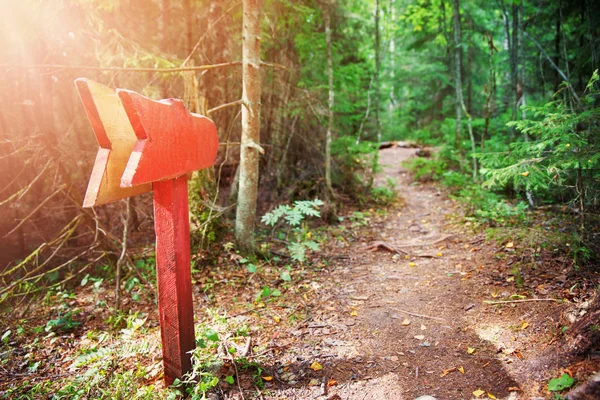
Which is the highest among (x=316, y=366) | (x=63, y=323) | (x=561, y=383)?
(x=561, y=383)

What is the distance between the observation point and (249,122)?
4.81m

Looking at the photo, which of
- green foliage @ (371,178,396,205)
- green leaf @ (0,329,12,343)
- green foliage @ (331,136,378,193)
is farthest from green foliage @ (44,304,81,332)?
green foliage @ (371,178,396,205)

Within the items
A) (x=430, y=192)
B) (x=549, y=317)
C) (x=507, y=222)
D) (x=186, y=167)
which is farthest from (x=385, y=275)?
(x=430, y=192)

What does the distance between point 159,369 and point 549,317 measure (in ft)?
11.9

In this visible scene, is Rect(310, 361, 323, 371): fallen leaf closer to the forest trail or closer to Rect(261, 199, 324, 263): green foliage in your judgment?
the forest trail

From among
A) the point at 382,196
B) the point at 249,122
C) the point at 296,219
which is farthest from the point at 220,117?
the point at 382,196

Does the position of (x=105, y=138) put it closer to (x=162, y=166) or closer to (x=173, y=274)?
(x=162, y=166)

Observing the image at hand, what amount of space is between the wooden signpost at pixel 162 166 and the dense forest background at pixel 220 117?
1.72 metres

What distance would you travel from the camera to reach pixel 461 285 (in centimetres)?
426

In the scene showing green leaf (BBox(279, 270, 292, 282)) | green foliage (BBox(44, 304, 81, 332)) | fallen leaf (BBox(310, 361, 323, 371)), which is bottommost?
green foliage (BBox(44, 304, 81, 332))

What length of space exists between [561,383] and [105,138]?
3188 mm

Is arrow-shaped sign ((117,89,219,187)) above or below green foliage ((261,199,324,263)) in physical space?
above

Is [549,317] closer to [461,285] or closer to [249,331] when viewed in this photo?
[461,285]

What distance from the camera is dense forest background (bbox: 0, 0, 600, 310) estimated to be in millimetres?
4095
